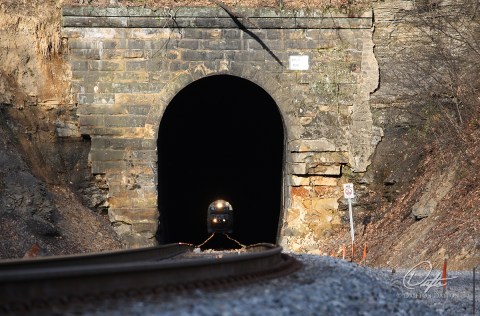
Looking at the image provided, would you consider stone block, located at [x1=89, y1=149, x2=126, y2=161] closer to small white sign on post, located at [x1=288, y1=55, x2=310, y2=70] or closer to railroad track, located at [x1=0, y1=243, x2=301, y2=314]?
small white sign on post, located at [x1=288, y1=55, x2=310, y2=70]

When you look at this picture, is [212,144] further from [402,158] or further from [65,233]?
[65,233]

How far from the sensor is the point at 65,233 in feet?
71.5

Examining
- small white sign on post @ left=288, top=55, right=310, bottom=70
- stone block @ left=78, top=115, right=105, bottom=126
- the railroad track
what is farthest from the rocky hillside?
the railroad track

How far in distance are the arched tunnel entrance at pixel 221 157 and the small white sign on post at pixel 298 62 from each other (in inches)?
73.3

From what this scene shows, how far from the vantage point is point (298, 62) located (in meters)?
24.5

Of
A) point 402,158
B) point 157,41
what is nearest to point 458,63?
point 402,158

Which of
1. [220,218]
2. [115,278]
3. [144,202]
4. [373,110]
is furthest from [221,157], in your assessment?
[115,278]

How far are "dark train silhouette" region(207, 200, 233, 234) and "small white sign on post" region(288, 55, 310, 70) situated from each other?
29533mm

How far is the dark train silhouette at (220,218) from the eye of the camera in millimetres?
53781

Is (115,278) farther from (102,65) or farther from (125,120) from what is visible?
(102,65)

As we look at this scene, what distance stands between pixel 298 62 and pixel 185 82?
10.3 ft

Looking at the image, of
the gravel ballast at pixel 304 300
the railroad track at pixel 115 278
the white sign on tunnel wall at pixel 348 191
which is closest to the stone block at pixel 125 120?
the white sign on tunnel wall at pixel 348 191

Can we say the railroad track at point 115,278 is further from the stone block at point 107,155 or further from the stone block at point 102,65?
the stone block at point 102,65

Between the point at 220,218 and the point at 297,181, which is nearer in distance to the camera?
the point at 297,181
